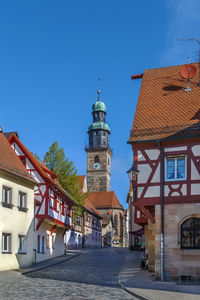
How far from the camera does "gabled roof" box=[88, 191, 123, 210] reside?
296ft

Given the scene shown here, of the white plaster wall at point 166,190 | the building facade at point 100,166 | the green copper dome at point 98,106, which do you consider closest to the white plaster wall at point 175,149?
the white plaster wall at point 166,190

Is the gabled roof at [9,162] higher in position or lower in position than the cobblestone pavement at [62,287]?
higher

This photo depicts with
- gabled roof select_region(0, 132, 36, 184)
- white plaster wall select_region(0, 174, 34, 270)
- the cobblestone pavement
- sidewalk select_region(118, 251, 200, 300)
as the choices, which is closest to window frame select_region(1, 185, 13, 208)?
white plaster wall select_region(0, 174, 34, 270)

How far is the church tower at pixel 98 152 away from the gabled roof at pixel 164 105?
250 ft

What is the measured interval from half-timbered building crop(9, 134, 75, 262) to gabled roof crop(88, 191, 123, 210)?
186 ft

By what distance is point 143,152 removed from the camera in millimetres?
19234

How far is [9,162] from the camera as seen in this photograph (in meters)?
24.0

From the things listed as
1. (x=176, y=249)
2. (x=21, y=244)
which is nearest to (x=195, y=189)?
(x=176, y=249)

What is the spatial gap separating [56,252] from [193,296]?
880 inches

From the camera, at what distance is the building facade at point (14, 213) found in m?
22.0

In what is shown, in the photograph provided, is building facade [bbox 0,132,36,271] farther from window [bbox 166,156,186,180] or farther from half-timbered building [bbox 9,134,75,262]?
window [bbox 166,156,186,180]

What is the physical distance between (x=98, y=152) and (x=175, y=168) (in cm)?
8329

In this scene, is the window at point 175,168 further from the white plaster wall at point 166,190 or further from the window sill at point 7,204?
the window sill at point 7,204

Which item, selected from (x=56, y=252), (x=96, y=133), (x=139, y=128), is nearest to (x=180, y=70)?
(x=139, y=128)
